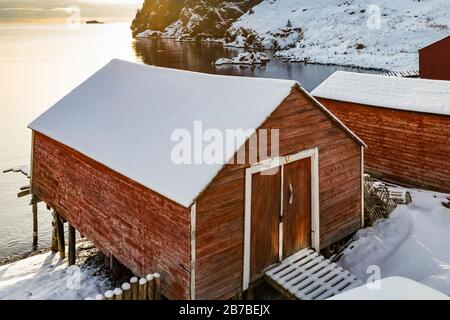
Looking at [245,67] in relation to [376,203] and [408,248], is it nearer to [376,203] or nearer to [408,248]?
[376,203]

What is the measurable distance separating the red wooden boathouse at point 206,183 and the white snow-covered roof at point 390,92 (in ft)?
22.7

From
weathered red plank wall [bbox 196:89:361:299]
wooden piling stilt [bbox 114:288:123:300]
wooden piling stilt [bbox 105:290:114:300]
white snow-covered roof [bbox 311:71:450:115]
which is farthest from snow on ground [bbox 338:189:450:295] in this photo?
wooden piling stilt [bbox 105:290:114:300]

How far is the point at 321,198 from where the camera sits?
12688mm

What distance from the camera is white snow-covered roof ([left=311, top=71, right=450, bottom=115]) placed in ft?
61.9

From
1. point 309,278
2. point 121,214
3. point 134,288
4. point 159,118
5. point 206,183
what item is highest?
point 159,118

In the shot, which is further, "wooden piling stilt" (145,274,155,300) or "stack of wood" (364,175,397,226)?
"stack of wood" (364,175,397,226)

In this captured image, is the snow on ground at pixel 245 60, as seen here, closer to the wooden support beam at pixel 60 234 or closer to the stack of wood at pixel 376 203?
the wooden support beam at pixel 60 234

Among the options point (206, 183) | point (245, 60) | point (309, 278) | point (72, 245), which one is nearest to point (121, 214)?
point (206, 183)

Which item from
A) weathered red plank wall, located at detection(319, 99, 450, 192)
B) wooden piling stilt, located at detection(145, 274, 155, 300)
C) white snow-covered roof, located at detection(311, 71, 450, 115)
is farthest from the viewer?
white snow-covered roof, located at detection(311, 71, 450, 115)

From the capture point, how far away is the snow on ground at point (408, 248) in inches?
476

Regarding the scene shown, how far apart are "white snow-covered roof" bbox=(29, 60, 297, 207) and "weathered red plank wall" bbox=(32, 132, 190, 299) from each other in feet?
1.43

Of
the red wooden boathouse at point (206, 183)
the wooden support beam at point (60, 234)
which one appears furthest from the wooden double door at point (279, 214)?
the wooden support beam at point (60, 234)

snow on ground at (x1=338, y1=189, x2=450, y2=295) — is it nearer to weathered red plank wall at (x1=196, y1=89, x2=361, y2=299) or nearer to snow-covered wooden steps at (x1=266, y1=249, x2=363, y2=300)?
weathered red plank wall at (x1=196, y1=89, x2=361, y2=299)

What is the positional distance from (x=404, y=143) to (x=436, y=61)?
1917 centimetres
